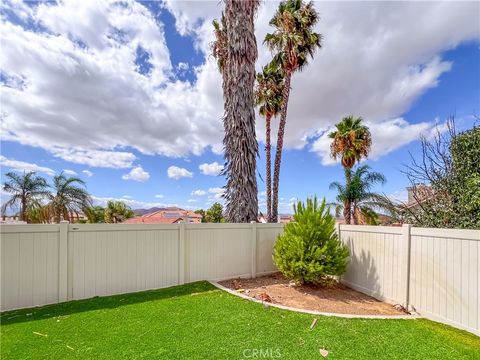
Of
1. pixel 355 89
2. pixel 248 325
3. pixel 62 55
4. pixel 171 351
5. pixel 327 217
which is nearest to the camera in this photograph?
pixel 171 351

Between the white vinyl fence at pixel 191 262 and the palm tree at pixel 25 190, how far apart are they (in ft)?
35.2

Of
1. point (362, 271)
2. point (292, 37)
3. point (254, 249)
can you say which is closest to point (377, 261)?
point (362, 271)

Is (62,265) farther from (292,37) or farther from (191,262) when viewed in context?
(292,37)

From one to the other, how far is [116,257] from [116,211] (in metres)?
24.8

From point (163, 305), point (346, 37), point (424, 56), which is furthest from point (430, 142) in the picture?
point (163, 305)

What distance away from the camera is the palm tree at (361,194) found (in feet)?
47.0

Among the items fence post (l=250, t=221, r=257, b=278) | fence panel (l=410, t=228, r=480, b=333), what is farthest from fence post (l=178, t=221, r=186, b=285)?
fence panel (l=410, t=228, r=480, b=333)

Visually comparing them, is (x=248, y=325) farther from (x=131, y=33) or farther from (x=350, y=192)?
(x=350, y=192)

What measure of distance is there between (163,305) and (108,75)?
335 inches

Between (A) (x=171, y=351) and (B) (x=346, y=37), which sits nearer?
(A) (x=171, y=351)

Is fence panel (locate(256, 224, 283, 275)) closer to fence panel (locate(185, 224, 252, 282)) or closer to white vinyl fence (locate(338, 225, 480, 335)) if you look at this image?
fence panel (locate(185, 224, 252, 282))

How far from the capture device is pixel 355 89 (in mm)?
12961

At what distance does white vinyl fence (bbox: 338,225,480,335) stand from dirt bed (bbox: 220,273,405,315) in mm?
353

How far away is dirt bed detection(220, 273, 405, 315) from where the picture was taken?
202 inches
